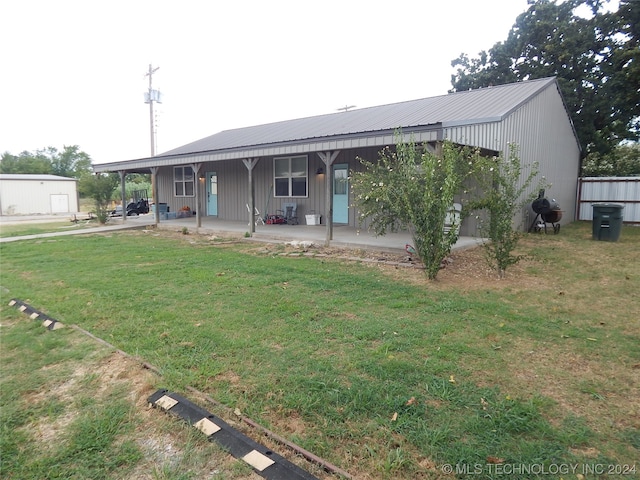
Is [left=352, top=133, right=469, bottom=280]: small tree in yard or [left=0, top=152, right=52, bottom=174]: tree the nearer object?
[left=352, top=133, right=469, bottom=280]: small tree in yard

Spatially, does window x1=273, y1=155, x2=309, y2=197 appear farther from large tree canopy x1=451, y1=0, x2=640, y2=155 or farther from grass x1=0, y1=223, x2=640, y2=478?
large tree canopy x1=451, y1=0, x2=640, y2=155

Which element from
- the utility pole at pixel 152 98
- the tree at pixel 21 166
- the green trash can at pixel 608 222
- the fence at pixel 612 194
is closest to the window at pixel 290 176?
the green trash can at pixel 608 222

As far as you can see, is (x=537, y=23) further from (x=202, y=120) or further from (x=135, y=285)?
(x=202, y=120)

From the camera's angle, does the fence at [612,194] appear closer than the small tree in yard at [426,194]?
No

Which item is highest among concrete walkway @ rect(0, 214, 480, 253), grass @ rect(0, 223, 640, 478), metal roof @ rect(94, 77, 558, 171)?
metal roof @ rect(94, 77, 558, 171)

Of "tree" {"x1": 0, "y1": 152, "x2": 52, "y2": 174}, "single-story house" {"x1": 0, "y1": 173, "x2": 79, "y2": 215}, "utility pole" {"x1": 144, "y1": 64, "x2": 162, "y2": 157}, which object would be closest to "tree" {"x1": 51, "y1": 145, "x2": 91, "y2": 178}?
"tree" {"x1": 0, "y1": 152, "x2": 52, "y2": 174}

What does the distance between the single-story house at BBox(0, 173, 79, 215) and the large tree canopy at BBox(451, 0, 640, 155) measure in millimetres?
27784

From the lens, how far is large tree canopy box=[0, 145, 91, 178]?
41.3 m

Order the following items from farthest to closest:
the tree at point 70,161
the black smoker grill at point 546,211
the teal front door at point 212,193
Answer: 1. the tree at point 70,161
2. the teal front door at point 212,193
3. the black smoker grill at point 546,211

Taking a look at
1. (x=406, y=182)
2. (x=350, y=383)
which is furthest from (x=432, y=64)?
(x=350, y=383)

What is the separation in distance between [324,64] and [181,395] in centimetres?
2865

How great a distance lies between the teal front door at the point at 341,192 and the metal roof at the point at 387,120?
3.70ft

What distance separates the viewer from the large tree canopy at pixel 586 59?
48.7 feet

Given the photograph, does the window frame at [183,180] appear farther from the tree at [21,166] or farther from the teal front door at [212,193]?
the tree at [21,166]
